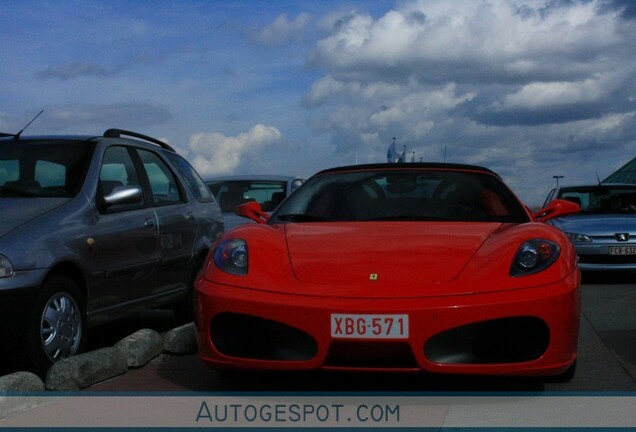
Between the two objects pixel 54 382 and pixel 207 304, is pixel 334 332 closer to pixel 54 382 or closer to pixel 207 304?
pixel 207 304

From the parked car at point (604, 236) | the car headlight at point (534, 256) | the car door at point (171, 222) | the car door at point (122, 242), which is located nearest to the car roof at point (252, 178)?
the parked car at point (604, 236)

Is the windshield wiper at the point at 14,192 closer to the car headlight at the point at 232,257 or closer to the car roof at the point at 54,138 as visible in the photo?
the car roof at the point at 54,138

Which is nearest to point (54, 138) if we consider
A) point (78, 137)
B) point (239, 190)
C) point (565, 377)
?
point (78, 137)

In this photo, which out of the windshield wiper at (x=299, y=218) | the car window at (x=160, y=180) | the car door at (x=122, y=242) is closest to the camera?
the windshield wiper at (x=299, y=218)

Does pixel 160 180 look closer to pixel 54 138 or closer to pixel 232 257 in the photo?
pixel 54 138

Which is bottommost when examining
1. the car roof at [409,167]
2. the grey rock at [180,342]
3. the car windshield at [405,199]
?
the grey rock at [180,342]

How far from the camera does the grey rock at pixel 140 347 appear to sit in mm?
6270

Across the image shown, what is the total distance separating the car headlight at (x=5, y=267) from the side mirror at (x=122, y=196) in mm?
1199

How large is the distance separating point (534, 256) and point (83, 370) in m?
2.53

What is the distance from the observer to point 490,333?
468 cm

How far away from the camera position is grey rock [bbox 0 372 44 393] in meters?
5.13

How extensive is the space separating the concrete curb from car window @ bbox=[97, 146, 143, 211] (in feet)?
3.13

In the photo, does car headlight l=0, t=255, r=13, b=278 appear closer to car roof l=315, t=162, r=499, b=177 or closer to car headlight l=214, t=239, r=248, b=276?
car headlight l=214, t=239, r=248, b=276

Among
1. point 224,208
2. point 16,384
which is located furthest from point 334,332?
point 224,208
